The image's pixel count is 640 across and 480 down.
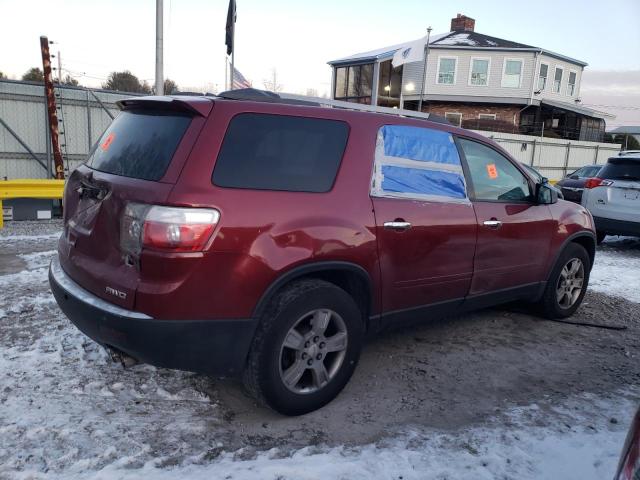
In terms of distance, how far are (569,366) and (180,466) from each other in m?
3.10

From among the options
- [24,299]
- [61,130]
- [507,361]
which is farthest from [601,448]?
[61,130]

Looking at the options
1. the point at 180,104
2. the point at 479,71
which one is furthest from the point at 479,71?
the point at 180,104

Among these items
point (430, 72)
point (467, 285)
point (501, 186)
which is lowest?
point (467, 285)

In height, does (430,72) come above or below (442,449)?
above

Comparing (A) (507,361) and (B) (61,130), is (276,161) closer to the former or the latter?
(A) (507,361)

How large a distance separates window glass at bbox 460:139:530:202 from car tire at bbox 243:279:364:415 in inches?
62.6

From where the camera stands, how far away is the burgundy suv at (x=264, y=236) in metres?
2.77

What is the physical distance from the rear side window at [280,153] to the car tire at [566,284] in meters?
2.87

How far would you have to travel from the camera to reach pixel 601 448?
120 inches

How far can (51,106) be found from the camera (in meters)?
11.8

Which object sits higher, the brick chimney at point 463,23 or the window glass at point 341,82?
the brick chimney at point 463,23

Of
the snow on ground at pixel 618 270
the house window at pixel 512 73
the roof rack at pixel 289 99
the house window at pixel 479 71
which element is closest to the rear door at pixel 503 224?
the roof rack at pixel 289 99

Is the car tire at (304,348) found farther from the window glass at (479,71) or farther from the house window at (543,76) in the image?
the house window at (543,76)

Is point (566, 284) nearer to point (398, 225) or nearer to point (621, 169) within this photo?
point (398, 225)
